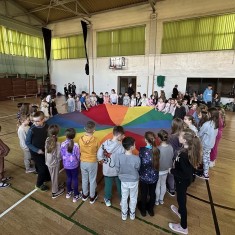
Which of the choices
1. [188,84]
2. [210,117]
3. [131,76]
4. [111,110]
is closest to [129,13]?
[131,76]

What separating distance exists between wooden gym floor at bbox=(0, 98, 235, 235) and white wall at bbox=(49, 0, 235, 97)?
8.42m

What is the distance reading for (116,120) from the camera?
152 inches

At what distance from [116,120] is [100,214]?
2165 millimetres

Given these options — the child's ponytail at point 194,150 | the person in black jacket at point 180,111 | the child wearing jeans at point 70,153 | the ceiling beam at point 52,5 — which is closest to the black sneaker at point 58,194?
the child wearing jeans at point 70,153

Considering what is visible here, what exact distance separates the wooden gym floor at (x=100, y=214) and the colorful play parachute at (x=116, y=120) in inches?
39.0

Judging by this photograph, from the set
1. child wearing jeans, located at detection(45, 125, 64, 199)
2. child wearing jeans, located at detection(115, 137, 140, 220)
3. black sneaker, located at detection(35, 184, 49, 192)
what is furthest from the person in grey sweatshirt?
black sneaker, located at detection(35, 184, 49, 192)

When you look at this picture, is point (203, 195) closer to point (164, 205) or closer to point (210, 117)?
point (164, 205)

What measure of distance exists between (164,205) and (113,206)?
26.9 inches

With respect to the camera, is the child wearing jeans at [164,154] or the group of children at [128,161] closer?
the group of children at [128,161]

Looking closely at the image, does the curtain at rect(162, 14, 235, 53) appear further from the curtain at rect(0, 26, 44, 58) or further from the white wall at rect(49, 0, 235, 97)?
the curtain at rect(0, 26, 44, 58)

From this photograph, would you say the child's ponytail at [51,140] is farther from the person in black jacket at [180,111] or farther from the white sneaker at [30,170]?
the person in black jacket at [180,111]

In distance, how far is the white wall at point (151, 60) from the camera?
8969 mm

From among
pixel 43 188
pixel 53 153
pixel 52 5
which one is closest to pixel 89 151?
pixel 53 153

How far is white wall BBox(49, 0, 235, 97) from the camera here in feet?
29.4
